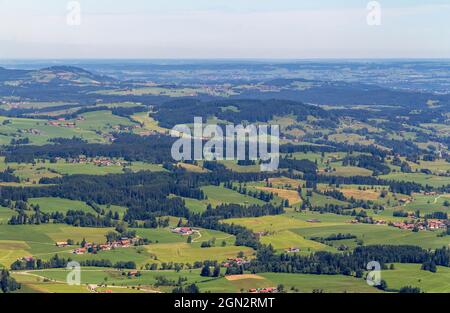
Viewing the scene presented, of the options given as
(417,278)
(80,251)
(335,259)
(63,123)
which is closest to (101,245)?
(80,251)

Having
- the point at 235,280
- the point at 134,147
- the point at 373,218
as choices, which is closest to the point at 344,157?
the point at 134,147

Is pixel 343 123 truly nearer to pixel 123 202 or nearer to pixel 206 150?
pixel 206 150

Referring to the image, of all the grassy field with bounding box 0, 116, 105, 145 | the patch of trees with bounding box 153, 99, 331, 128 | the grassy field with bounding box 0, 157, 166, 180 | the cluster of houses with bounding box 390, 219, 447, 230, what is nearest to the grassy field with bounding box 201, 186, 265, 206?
the grassy field with bounding box 0, 157, 166, 180

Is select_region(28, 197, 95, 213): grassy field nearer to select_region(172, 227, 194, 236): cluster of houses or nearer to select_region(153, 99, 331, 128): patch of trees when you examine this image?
select_region(172, 227, 194, 236): cluster of houses

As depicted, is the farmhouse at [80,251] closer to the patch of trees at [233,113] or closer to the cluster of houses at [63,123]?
the cluster of houses at [63,123]

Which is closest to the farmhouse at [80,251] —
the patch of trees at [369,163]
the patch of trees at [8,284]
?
the patch of trees at [8,284]

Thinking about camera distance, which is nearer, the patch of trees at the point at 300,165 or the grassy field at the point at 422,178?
the grassy field at the point at 422,178
